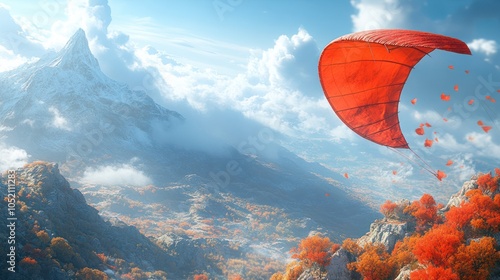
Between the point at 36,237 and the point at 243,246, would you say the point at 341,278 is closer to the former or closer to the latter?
the point at 36,237

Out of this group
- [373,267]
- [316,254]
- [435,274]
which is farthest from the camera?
[316,254]

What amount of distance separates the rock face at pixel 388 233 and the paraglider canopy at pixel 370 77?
135 ft

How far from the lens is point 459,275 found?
1357 inches


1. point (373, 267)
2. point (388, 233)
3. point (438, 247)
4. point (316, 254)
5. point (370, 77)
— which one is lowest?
point (373, 267)

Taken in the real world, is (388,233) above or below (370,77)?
below

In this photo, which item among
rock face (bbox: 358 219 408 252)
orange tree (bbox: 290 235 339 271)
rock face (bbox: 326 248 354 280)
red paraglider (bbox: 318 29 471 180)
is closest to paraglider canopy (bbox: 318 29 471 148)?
red paraglider (bbox: 318 29 471 180)

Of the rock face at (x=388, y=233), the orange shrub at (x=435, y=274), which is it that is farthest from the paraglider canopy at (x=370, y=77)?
the rock face at (x=388, y=233)

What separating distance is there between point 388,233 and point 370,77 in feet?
155

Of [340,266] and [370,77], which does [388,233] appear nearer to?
[340,266]

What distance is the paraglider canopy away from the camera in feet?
47.1

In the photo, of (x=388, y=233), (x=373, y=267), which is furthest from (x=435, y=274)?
(x=388, y=233)

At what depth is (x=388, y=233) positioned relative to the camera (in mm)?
52312

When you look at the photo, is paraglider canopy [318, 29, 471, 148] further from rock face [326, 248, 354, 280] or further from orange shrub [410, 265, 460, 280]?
rock face [326, 248, 354, 280]

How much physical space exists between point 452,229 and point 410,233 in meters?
10.7
